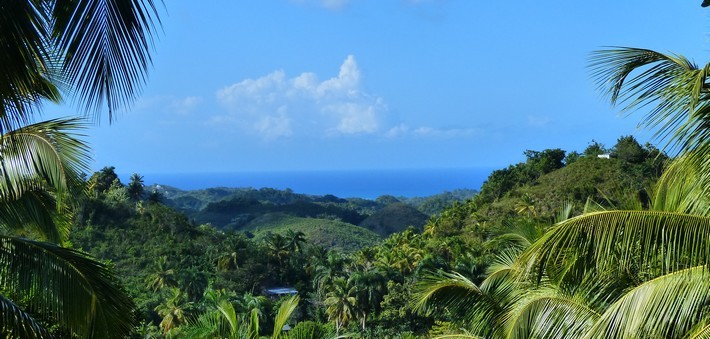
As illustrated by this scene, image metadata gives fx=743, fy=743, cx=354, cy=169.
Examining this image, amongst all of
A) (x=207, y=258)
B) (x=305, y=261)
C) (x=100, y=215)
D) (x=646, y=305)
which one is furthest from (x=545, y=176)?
(x=646, y=305)

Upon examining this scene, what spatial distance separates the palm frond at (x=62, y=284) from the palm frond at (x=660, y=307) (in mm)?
3305

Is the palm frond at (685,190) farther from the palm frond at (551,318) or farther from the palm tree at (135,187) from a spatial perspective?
the palm tree at (135,187)

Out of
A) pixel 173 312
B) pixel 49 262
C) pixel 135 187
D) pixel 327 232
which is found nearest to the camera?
pixel 49 262

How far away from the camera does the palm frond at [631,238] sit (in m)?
4.24

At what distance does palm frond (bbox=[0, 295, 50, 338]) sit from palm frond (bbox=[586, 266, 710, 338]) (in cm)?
356

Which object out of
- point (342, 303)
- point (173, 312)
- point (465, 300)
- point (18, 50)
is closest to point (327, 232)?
point (342, 303)

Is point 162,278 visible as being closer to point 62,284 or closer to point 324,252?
point 324,252

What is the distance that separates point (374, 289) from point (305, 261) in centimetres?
1652

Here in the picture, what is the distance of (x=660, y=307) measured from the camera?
4.13 metres

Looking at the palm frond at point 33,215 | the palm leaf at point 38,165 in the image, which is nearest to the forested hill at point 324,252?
the palm frond at point 33,215

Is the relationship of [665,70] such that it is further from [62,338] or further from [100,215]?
[100,215]

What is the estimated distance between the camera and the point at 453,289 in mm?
7445

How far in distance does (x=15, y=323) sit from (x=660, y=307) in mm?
3970

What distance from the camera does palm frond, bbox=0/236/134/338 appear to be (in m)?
5.04
